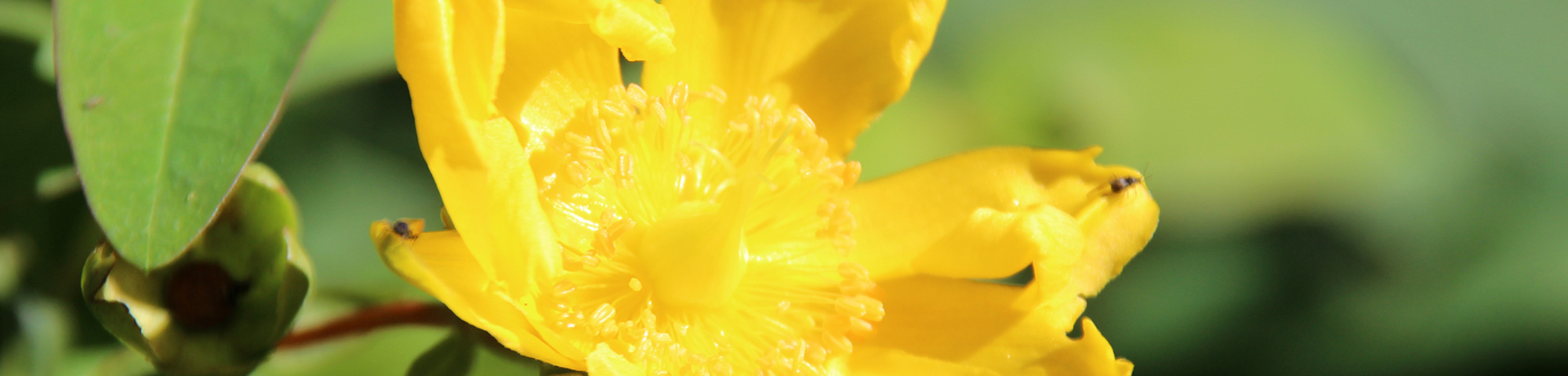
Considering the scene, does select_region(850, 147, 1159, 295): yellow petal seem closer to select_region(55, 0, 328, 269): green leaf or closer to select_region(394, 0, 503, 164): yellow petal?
select_region(394, 0, 503, 164): yellow petal

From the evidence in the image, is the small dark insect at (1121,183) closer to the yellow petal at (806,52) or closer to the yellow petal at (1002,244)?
the yellow petal at (1002,244)

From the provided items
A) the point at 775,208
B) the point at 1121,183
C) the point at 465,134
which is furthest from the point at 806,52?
the point at 465,134

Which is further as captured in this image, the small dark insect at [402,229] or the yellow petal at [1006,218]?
the yellow petal at [1006,218]

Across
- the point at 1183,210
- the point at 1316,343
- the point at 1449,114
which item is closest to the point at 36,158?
→ the point at 1183,210

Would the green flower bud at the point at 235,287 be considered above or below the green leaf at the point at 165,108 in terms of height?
below

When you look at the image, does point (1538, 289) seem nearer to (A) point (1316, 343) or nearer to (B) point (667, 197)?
A: (A) point (1316, 343)

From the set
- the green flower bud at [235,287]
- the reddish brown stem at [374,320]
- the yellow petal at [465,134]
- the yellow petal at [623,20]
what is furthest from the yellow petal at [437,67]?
the reddish brown stem at [374,320]

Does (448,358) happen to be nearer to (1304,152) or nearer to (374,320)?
(374,320)

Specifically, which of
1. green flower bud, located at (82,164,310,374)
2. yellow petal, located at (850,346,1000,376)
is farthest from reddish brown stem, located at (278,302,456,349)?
yellow petal, located at (850,346,1000,376)
